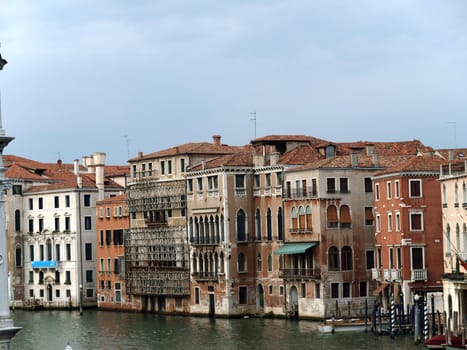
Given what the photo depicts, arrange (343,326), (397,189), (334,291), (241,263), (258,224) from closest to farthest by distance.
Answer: (343,326) → (397,189) → (334,291) → (258,224) → (241,263)

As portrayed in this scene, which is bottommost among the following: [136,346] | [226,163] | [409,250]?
[136,346]

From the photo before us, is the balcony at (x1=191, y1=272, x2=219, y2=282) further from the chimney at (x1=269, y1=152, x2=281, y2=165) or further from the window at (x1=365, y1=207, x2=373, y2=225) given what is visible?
the window at (x1=365, y1=207, x2=373, y2=225)

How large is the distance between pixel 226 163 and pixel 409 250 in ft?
39.2

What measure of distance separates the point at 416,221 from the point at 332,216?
5.56m

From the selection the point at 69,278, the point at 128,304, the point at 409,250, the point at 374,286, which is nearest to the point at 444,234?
the point at 409,250

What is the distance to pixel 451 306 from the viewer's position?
43406 millimetres

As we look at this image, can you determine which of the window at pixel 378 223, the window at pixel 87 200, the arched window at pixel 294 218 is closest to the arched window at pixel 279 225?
the arched window at pixel 294 218

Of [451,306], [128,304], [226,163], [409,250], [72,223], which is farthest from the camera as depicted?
[72,223]

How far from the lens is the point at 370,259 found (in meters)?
57.5

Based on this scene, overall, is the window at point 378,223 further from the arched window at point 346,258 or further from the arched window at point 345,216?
the arched window at point 346,258

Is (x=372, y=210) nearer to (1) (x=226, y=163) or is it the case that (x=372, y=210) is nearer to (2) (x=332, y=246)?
(2) (x=332, y=246)

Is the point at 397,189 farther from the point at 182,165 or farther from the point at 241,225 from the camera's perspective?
the point at 182,165

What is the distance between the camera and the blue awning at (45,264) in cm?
7494

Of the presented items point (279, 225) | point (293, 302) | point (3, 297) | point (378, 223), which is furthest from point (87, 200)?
point (3, 297)
